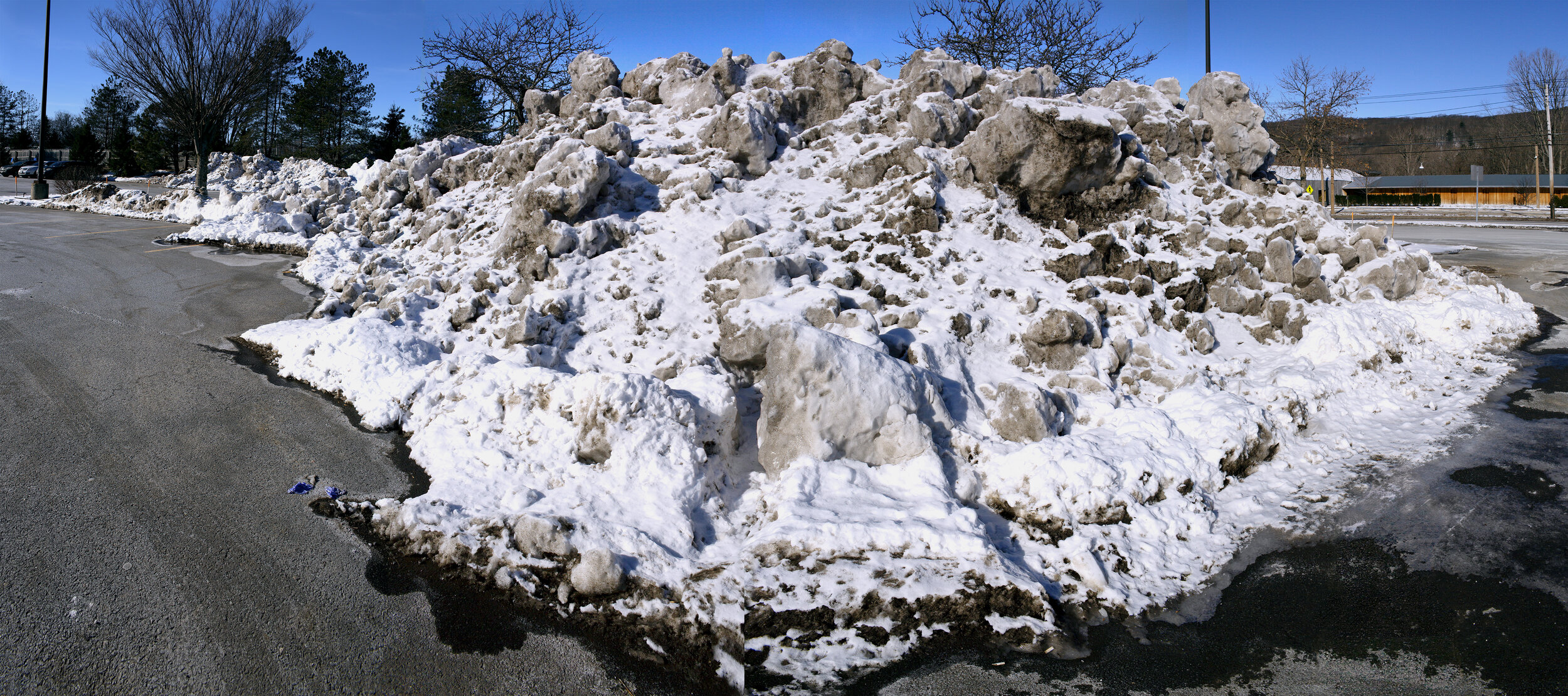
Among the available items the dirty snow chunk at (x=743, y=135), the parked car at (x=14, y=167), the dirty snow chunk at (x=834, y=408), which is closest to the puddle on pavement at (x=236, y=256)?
the dirty snow chunk at (x=743, y=135)

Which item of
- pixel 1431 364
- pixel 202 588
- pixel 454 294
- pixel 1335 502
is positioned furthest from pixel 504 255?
pixel 1431 364

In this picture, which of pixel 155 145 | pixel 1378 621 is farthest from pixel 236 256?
pixel 155 145

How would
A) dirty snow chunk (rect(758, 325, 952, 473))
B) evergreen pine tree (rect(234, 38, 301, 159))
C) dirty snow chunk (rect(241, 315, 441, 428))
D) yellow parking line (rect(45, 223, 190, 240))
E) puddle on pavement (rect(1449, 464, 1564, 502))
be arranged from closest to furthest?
dirty snow chunk (rect(758, 325, 952, 473)) < puddle on pavement (rect(1449, 464, 1564, 502)) < dirty snow chunk (rect(241, 315, 441, 428)) < yellow parking line (rect(45, 223, 190, 240)) < evergreen pine tree (rect(234, 38, 301, 159))

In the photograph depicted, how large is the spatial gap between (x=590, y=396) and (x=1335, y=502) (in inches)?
225

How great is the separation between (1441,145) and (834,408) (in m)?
109

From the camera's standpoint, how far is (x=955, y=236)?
8953 millimetres

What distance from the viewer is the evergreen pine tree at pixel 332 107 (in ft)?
101

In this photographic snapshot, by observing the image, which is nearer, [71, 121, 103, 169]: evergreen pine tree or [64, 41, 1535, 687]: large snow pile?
[64, 41, 1535, 687]: large snow pile

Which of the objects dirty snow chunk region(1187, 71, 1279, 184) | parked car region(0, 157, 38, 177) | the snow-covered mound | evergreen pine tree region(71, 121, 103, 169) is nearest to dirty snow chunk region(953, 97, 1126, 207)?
dirty snow chunk region(1187, 71, 1279, 184)

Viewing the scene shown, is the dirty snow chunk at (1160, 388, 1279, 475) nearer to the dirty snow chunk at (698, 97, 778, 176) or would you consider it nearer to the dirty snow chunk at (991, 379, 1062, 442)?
the dirty snow chunk at (991, 379, 1062, 442)

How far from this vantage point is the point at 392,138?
28.7m

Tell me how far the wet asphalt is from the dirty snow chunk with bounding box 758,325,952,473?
7.48ft

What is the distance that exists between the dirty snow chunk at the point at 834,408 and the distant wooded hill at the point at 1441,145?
30.5 metres

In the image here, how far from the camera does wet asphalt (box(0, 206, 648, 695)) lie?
12.4 ft
